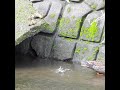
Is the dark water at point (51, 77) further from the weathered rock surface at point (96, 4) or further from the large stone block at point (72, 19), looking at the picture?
the weathered rock surface at point (96, 4)

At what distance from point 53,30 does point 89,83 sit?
1.32 meters

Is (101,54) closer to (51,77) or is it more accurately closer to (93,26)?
(93,26)

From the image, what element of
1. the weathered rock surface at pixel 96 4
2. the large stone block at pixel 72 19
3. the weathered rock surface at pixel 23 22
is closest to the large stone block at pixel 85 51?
the large stone block at pixel 72 19

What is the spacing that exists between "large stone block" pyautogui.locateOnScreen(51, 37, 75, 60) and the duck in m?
0.42

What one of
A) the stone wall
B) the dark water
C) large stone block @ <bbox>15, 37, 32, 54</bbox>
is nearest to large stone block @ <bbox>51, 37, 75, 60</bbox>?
the stone wall

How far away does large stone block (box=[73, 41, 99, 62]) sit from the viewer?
14.6 feet

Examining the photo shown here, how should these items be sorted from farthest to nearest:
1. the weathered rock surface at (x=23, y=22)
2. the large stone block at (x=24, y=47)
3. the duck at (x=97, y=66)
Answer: the large stone block at (x=24, y=47) < the weathered rock surface at (x=23, y=22) < the duck at (x=97, y=66)

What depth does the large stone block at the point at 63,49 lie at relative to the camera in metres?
4.63

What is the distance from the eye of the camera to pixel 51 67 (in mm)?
4324

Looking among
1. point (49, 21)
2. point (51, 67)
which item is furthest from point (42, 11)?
point (51, 67)

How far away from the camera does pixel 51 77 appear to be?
12.7 ft

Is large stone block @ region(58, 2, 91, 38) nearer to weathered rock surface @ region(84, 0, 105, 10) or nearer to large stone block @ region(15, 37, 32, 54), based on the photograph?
weathered rock surface @ region(84, 0, 105, 10)

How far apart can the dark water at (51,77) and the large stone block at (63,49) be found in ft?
0.35

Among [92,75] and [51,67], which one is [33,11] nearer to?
[51,67]
